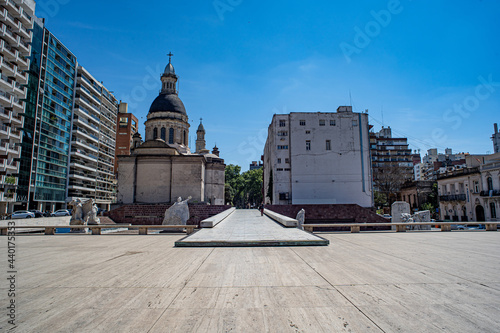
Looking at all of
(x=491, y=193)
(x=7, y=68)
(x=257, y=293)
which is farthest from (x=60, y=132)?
(x=491, y=193)

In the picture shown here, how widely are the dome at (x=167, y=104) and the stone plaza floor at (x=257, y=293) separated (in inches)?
1651

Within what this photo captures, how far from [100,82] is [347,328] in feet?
208

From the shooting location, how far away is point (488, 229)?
14641mm

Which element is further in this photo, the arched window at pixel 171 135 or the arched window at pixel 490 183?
the arched window at pixel 171 135

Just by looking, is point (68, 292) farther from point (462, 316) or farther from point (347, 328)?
point (462, 316)

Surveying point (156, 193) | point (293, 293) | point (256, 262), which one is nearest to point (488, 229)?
point (256, 262)

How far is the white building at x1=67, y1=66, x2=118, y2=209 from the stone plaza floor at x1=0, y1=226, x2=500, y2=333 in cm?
4598

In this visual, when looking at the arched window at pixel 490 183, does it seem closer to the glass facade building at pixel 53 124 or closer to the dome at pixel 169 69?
the dome at pixel 169 69

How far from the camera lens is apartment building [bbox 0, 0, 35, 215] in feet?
106

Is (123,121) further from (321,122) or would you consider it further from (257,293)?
(257,293)

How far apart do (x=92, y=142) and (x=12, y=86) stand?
65.4ft

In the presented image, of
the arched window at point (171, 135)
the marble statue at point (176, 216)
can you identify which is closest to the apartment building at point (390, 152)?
the arched window at point (171, 135)

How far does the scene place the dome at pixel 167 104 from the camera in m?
46.9

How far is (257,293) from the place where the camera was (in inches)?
172
